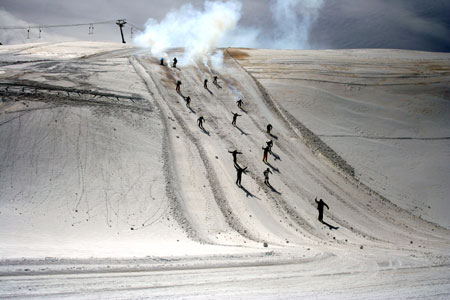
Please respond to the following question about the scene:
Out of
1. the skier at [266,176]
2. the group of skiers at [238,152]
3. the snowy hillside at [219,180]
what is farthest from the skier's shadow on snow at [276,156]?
the skier at [266,176]

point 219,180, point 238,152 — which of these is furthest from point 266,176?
point 219,180

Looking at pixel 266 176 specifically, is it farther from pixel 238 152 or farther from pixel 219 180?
pixel 219 180

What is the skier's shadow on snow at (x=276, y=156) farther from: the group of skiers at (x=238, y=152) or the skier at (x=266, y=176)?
the skier at (x=266, y=176)

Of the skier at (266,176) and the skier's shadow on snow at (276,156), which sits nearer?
the skier at (266,176)

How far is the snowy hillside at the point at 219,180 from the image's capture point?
12.3 meters

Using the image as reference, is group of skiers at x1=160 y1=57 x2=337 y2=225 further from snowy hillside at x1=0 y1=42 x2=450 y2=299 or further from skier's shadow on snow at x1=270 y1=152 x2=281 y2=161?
snowy hillside at x1=0 y1=42 x2=450 y2=299

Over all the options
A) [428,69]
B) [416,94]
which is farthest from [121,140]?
[428,69]

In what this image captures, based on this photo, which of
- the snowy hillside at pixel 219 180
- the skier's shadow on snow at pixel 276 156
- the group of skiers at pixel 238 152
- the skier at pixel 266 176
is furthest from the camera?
the skier's shadow on snow at pixel 276 156

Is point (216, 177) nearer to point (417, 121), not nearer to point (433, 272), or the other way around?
point (433, 272)

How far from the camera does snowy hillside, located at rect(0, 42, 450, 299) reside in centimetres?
1233

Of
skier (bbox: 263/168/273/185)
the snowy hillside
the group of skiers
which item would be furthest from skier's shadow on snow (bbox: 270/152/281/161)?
skier (bbox: 263/168/273/185)

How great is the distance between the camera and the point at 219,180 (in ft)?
74.7

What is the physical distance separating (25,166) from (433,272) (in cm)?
1932

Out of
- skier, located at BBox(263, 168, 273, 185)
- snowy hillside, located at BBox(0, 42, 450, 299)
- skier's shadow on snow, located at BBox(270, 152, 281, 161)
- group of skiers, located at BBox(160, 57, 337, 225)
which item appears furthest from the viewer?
skier's shadow on snow, located at BBox(270, 152, 281, 161)
